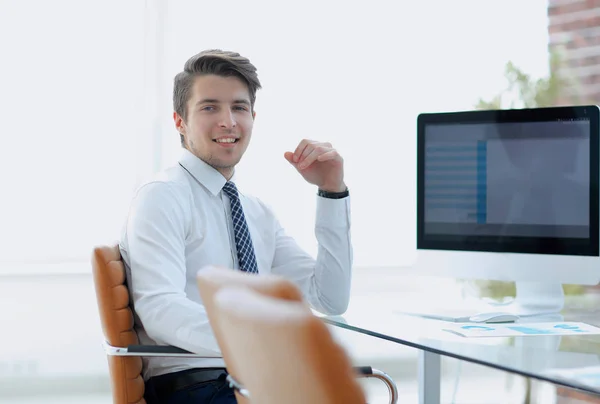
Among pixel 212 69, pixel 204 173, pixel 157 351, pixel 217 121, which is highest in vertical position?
pixel 212 69

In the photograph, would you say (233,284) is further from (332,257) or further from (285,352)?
(332,257)

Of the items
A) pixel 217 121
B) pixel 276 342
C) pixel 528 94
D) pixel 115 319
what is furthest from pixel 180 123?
pixel 528 94

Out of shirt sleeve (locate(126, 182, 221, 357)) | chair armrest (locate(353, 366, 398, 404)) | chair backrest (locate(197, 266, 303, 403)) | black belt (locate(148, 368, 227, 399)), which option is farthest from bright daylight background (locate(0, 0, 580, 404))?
chair backrest (locate(197, 266, 303, 403))

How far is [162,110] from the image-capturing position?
396cm

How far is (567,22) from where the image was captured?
4.22 meters

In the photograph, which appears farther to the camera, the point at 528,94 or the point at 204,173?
the point at 528,94

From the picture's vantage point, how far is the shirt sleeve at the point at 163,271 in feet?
5.84

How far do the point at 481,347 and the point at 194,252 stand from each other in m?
0.81

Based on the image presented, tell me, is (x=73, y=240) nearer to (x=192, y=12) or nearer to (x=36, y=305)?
(x=36, y=305)

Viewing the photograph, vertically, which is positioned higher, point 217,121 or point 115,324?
point 217,121

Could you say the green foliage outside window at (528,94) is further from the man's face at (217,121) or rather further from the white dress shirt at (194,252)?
the man's face at (217,121)

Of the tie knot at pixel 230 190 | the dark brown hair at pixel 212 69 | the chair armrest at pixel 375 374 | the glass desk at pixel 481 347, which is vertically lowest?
the chair armrest at pixel 375 374

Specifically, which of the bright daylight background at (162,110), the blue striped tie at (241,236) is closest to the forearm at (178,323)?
the blue striped tie at (241,236)

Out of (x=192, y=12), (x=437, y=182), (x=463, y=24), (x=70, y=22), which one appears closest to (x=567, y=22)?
(x=463, y=24)
